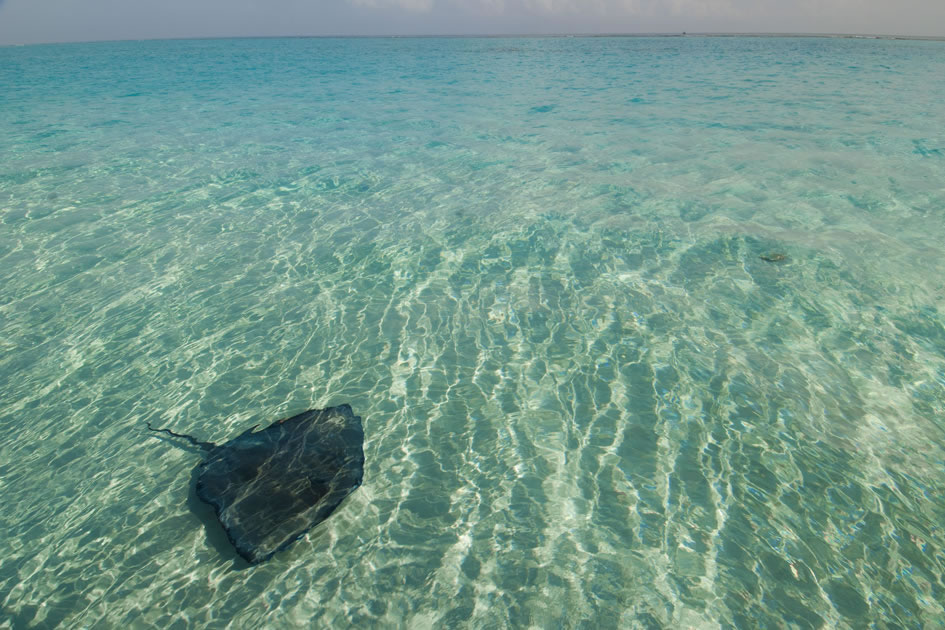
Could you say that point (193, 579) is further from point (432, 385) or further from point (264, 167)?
point (264, 167)

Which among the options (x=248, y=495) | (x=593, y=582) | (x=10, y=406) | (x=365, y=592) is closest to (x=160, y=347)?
(x=10, y=406)

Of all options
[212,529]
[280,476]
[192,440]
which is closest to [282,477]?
[280,476]

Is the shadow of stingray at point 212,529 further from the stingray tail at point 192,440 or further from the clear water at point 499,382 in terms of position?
the stingray tail at point 192,440

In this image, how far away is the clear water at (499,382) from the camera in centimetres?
405

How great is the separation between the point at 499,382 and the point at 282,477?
2.78m

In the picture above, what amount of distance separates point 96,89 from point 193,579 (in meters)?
38.9

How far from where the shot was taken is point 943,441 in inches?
204

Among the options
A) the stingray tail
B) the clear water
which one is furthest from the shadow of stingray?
the stingray tail

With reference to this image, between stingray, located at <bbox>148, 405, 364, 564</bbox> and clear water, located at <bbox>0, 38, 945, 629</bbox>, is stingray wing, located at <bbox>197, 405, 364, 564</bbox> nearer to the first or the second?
stingray, located at <bbox>148, 405, 364, 564</bbox>

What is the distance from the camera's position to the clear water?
405 cm

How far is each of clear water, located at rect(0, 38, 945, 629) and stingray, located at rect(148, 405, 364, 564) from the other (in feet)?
0.64

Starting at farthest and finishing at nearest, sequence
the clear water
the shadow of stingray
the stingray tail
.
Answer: the stingray tail < the shadow of stingray < the clear water

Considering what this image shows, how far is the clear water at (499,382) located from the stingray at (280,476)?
19 cm

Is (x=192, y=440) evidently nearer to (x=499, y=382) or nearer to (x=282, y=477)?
(x=282, y=477)
